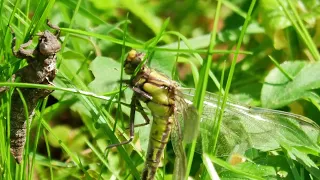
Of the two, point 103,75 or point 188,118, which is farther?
point 103,75

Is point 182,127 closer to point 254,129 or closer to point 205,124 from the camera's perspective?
point 205,124

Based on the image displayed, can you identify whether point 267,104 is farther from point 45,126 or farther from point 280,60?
point 45,126

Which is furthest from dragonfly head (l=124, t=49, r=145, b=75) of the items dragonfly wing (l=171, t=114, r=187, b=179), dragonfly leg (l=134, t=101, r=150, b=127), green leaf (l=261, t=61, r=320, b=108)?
green leaf (l=261, t=61, r=320, b=108)

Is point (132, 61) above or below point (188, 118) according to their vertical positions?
above

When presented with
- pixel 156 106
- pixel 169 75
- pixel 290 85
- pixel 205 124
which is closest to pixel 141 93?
pixel 156 106

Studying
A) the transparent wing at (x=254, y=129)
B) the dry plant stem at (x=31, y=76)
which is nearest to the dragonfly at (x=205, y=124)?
the transparent wing at (x=254, y=129)

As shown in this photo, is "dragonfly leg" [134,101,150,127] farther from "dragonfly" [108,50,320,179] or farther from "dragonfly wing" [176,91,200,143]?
"dragonfly wing" [176,91,200,143]
